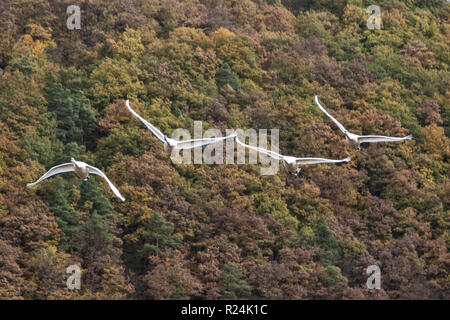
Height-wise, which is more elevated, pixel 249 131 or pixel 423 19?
pixel 423 19

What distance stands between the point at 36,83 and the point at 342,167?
18521mm

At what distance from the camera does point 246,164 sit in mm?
95875

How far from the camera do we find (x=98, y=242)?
87625mm

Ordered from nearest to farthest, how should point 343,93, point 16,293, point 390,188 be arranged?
point 16,293, point 390,188, point 343,93

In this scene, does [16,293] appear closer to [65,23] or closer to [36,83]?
[36,83]

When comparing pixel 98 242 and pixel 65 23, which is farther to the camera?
pixel 65 23

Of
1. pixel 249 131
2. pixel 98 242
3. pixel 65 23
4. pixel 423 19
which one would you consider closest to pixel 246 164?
pixel 249 131

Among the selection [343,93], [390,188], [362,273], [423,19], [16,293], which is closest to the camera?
[16,293]

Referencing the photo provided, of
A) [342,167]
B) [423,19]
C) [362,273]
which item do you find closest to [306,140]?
[342,167]

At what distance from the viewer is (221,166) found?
9556 centimetres

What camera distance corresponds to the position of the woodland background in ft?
289

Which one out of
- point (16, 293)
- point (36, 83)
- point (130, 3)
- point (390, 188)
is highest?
point (130, 3)

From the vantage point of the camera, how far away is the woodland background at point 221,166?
8800 cm

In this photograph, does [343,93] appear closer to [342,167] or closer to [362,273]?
[342,167]
